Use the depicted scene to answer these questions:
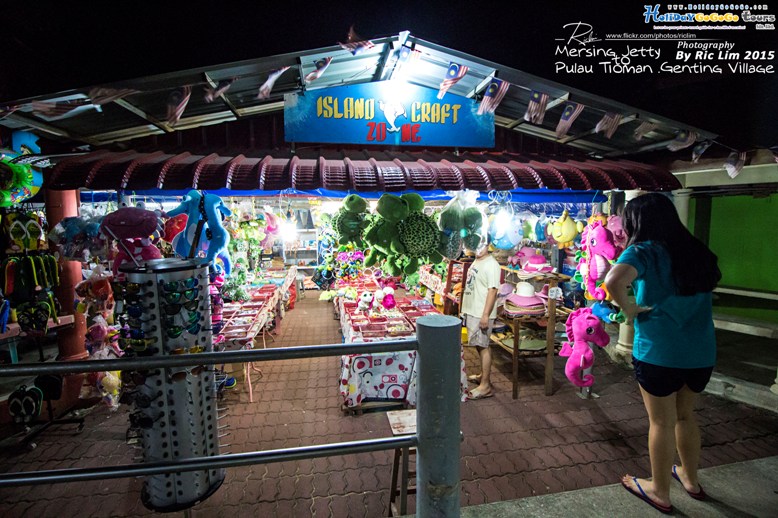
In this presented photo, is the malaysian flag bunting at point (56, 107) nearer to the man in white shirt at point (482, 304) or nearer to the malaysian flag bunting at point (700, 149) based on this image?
the man in white shirt at point (482, 304)

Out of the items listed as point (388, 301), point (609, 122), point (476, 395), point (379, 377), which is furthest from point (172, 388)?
point (609, 122)

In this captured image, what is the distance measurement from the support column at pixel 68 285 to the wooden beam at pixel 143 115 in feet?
5.79

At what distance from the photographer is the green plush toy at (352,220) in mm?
4219

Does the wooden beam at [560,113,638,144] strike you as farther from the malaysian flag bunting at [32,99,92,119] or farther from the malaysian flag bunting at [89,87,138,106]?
the malaysian flag bunting at [32,99,92,119]

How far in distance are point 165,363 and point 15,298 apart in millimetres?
4690

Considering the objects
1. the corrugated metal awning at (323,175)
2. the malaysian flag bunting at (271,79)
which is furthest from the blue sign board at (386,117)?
the malaysian flag bunting at (271,79)

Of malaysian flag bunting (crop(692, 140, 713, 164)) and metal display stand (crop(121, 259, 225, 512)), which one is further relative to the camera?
malaysian flag bunting (crop(692, 140, 713, 164))

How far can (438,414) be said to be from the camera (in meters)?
1.82

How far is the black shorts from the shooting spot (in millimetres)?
2678

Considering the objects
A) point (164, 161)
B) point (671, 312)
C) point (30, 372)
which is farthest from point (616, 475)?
point (164, 161)

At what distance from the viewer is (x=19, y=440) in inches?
181

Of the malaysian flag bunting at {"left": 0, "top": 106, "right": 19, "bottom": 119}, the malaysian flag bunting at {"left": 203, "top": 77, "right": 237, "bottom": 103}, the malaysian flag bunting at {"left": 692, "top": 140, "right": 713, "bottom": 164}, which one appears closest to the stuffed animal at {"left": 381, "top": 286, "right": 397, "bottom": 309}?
the malaysian flag bunting at {"left": 203, "top": 77, "right": 237, "bottom": 103}

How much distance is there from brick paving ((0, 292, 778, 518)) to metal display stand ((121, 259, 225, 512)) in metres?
0.65

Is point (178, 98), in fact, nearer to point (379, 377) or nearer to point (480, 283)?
point (379, 377)
